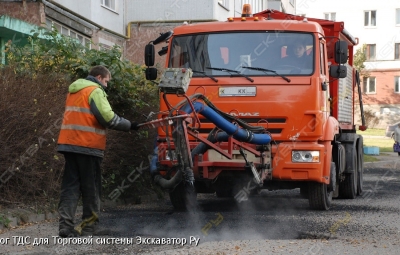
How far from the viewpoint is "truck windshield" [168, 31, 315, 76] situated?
11.0 m

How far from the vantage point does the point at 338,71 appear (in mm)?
11539

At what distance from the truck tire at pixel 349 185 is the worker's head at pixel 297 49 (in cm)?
341

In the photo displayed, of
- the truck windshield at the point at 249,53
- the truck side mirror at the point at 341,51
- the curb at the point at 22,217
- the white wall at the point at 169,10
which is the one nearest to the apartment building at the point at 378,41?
the white wall at the point at 169,10

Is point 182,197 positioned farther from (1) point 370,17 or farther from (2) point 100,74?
(1) point 370,17

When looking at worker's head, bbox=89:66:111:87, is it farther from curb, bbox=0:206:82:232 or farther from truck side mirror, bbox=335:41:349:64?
truck side mirror, bbox=335:41:349:64

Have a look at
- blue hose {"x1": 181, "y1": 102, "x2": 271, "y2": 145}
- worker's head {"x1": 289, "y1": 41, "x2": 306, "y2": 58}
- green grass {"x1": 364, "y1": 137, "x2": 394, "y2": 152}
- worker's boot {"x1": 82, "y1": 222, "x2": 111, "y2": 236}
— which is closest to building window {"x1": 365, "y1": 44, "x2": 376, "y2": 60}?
green grass {"x1": 364, "y1": 137, "x2": 394, "y2": 152}

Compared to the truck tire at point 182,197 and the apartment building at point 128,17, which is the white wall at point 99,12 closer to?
the apartment building at point 128,17

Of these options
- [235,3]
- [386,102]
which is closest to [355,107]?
[235,3]

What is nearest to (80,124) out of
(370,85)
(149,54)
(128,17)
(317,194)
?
(149,54)

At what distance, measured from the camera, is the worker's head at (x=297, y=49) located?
36.4 feet

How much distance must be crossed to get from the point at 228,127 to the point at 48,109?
234 cm

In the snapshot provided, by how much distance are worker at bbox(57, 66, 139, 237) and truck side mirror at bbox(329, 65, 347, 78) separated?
12.4 feet

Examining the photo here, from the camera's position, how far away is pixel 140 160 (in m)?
13.0

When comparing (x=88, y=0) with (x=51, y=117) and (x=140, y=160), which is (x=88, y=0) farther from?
(x=51, y=117)
